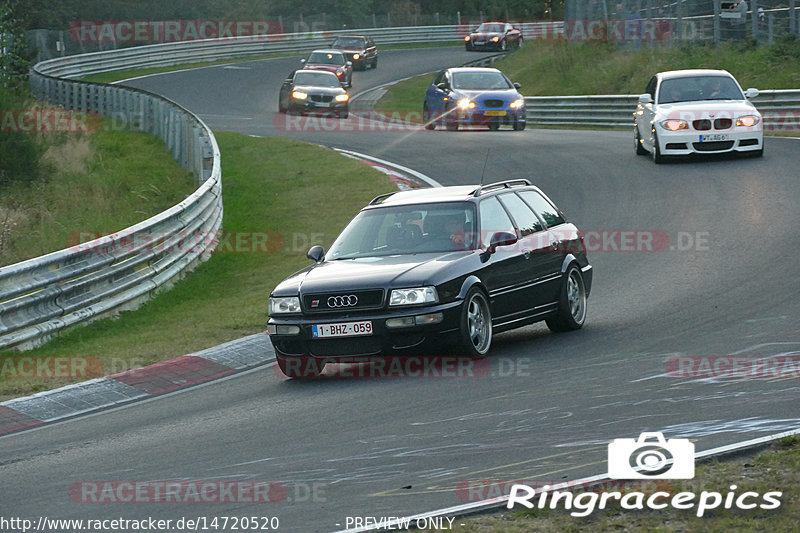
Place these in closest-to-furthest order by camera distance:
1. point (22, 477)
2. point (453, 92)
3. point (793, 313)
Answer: point (22, 477)
point (793, 313)
point (453, 92)

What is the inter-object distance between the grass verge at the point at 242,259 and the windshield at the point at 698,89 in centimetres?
528

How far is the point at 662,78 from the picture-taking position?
79.4 feet

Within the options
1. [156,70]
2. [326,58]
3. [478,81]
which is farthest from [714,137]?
[156,70]

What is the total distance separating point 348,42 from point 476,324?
49923 millimetres

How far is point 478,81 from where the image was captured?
31484 mm

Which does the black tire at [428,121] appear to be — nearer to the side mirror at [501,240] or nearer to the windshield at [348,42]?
the side mirror at [501,240]

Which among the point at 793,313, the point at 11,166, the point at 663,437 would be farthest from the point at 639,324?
the point at 11,166

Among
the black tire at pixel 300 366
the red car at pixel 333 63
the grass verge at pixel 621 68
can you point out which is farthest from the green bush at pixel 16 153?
the red car at pixel 333 63

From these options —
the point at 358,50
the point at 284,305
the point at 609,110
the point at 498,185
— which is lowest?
the point at 609,110

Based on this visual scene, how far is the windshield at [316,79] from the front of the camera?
3888 cm

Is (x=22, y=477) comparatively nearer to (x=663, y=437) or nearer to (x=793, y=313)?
(x=663, y=437)

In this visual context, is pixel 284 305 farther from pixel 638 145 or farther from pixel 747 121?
pixel 638 145

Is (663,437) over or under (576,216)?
over

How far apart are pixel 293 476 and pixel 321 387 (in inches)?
122
